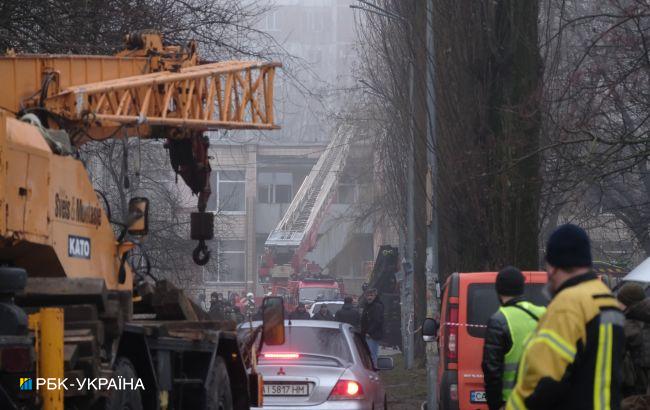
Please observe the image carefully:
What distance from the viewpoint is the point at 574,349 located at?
5.21 m

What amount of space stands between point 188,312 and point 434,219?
1201 centimetres

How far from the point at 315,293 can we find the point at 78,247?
4548cm

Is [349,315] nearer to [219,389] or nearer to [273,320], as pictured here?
[273,320]

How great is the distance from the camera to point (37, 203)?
7516 mm

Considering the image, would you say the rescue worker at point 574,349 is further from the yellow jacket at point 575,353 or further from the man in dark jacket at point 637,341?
the man in dark jacket at point 637,341

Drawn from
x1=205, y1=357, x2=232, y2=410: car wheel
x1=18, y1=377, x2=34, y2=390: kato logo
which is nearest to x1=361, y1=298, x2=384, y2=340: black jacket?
x1=205, y1=357, x2=232, y2=410: car wheel

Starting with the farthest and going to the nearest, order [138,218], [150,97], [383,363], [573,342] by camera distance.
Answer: [383,363] → [150,97] → [138,218] → [573,342]

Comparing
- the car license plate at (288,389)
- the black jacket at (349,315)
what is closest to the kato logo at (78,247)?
the car license plate at (288,389)

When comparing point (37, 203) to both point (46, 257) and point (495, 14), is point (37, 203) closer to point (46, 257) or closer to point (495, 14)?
point (46, 257)

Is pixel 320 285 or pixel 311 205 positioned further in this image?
pixel 311 205

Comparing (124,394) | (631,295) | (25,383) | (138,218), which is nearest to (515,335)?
(631,295)

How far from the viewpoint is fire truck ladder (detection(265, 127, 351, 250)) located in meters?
63.3

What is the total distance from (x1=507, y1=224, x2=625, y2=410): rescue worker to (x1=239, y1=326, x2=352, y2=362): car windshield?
820 centimetres

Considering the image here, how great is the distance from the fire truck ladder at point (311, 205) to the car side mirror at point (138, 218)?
5092 centimetres
